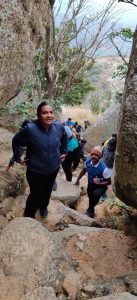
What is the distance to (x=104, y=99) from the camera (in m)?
41.8

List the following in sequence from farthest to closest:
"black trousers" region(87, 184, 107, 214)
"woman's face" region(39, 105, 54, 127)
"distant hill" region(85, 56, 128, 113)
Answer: "distant hill" region(85, 56, 128, 113), "black trousers" region(87, 184, 107, 214), "woman's face" region(39, 105, 54, 127)

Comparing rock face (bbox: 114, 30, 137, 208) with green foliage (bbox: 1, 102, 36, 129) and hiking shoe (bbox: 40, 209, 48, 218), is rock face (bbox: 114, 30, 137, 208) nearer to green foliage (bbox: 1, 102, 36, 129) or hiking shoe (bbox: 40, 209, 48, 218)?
hiking shoe (bbox: 40, 209, 48, 218)

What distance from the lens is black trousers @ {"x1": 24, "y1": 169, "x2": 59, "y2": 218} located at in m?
5.36

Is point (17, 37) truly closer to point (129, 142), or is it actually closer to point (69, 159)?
point (129, 142)

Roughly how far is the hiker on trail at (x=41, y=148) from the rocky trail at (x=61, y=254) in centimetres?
68

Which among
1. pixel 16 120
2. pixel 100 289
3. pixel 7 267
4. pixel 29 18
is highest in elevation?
pixel 29 18

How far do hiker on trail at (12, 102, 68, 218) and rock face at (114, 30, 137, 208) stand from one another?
957 millimetres

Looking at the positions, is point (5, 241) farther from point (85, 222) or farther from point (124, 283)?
point (85, 222)

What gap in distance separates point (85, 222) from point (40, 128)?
8.23 feet

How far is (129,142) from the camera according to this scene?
4285mm

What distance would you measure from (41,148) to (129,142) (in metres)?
1.25

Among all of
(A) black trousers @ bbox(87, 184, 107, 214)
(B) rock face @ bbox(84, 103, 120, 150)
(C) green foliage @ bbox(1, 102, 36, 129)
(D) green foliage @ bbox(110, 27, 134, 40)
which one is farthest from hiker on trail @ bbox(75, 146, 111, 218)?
(B) rock face @ bbox(84, 103, 120, 150)

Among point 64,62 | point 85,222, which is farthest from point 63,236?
point 64,62

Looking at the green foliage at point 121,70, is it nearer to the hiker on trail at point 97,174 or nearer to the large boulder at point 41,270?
the hiker on trail at point 97,174
